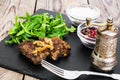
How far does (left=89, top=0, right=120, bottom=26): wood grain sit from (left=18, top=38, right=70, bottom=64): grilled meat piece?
0.43m

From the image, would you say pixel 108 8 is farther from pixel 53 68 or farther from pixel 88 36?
pixel 53 68

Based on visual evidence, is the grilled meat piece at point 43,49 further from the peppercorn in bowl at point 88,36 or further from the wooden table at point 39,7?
the wooden table at point 39,7

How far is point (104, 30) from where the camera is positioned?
3.29 feet

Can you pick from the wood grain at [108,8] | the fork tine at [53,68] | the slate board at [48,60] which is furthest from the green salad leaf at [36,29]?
the wood grain at [108,8]

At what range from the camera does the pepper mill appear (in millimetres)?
998

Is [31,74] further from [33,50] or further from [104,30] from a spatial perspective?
[104,30]

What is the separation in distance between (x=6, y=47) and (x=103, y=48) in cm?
35

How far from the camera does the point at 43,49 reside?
1064mm

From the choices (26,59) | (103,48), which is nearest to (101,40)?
(103,48)

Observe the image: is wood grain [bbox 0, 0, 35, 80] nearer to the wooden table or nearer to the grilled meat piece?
the wooden table

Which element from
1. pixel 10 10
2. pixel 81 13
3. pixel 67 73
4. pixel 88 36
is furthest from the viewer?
pixel 10 10

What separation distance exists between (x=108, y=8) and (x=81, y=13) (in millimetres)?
238

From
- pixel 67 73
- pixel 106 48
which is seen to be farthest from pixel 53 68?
pixel 106 48

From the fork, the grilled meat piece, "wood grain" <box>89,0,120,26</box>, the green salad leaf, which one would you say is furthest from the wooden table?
the fork
